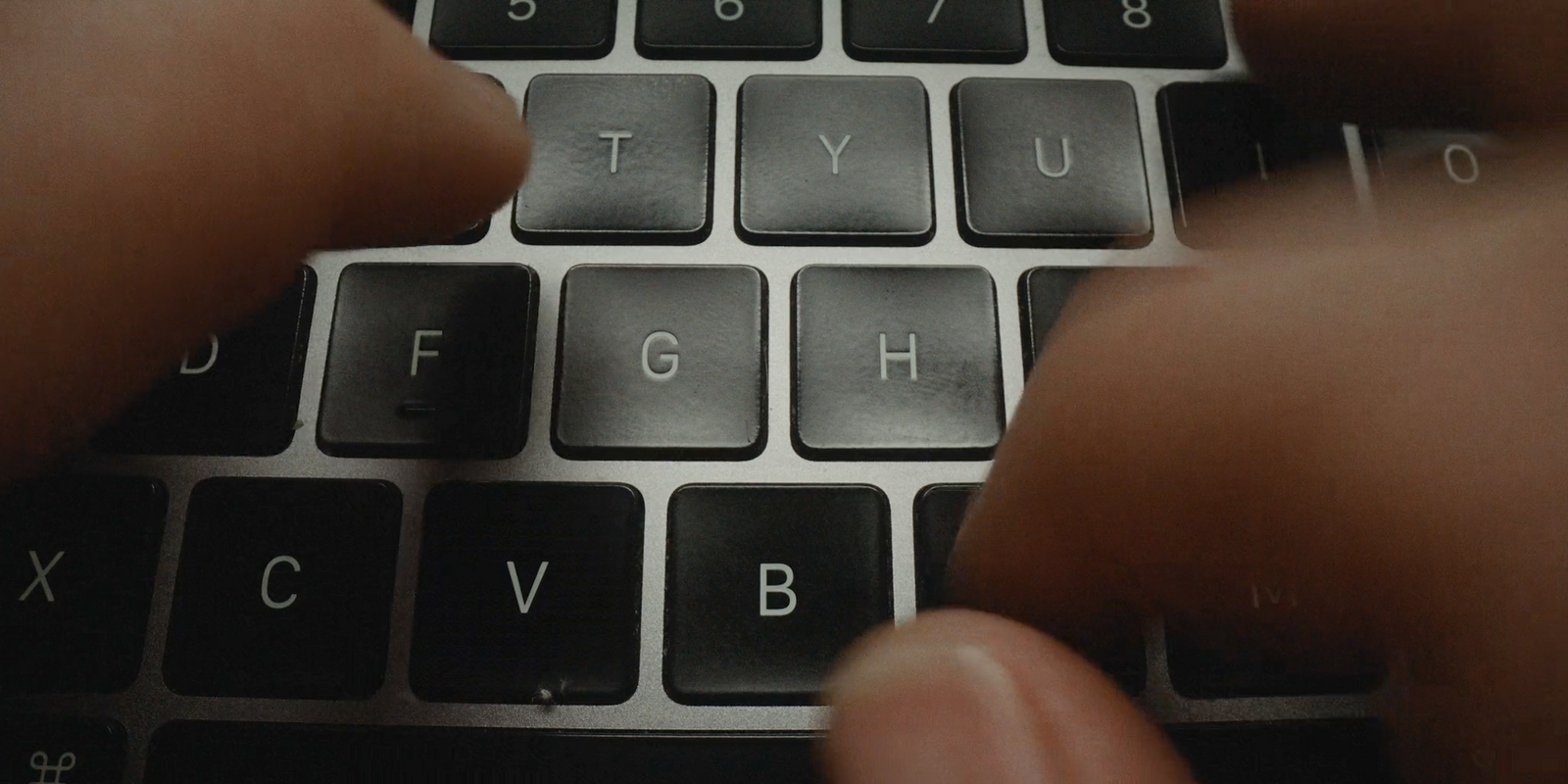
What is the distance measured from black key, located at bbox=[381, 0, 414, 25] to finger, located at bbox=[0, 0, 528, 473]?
0.08m

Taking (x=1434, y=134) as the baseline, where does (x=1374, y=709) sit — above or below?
below

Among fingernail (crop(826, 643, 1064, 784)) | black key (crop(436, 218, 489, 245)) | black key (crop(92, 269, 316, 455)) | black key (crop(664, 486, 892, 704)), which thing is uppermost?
black key (crop(436, 218, 489, 245))

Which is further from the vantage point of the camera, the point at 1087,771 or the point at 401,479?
the point at 401,479

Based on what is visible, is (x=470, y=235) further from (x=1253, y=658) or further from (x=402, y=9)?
(x=1253, y=658)

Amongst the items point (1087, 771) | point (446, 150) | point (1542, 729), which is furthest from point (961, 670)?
point (446, 150)

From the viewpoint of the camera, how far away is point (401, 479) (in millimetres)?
401

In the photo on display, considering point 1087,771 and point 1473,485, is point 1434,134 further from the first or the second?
point 1087,771

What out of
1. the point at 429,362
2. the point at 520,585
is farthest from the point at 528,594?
the point at 429,362

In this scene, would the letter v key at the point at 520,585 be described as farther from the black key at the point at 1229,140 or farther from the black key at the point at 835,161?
the black key at the point at 1229,140

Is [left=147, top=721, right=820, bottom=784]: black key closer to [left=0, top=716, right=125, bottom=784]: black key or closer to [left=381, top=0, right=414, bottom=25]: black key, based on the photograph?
[left=0, top=716, right=125, bottom=784]: black key

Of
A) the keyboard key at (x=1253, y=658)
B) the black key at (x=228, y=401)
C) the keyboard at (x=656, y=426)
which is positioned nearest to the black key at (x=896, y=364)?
the keyboard at (x=656, y=426)

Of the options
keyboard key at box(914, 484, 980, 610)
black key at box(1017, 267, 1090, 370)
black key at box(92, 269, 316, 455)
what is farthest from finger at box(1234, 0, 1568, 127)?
black key at box(92, 269, 316, 455)

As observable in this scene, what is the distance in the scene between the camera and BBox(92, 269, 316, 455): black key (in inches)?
16.0

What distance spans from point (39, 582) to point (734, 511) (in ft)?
0.94
